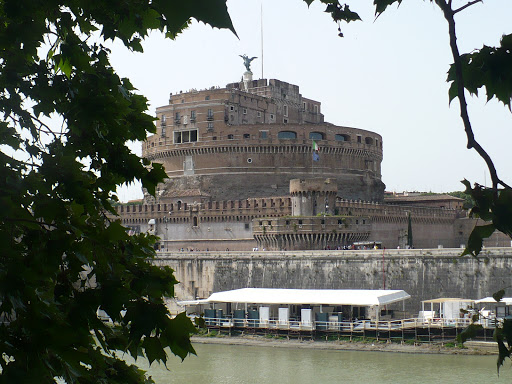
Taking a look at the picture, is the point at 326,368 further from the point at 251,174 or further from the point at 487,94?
the point at 251,174

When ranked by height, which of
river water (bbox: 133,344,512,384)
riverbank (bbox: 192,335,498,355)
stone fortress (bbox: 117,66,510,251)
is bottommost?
river water (bbox: 133,344,512,384)

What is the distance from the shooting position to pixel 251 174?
160 ft

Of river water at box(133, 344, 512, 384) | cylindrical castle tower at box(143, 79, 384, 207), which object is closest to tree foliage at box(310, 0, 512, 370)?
river water at box(133, 344, 512, 384)

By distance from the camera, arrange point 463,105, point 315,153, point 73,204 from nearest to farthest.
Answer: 1. point 463,105
2. point 73,204
3. point 315,153

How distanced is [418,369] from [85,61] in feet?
66.6

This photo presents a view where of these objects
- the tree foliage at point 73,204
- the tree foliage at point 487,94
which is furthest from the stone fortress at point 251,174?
the tree foliage at point 487,94

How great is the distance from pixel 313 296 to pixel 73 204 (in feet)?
86.9

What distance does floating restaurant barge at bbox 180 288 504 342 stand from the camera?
26.6 m

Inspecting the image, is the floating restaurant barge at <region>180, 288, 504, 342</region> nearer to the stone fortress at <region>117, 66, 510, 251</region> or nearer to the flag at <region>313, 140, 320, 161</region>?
the stone fortress at <region>117, 66, 510, 251</region>

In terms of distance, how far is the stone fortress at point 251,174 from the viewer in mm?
43000

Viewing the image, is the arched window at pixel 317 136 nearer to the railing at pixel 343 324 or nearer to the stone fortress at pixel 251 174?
the stone fortress at pixel 251 174

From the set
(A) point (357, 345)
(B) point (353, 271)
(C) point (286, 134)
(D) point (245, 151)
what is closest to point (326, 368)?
(A) point (357, 345)

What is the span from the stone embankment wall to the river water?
4.35 m

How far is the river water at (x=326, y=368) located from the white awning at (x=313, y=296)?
97.9 inches
